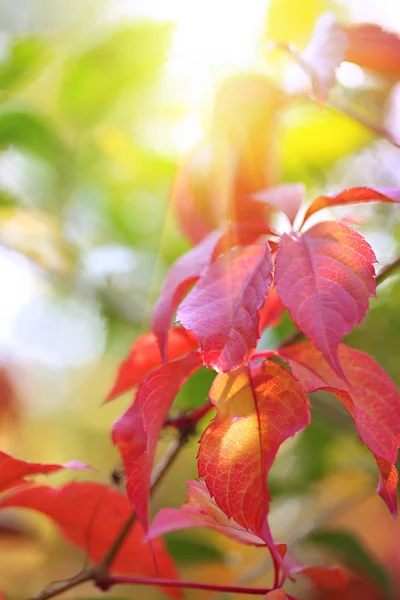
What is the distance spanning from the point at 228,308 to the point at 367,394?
0.12 meters

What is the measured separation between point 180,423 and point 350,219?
0.23 meters

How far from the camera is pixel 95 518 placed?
59cm

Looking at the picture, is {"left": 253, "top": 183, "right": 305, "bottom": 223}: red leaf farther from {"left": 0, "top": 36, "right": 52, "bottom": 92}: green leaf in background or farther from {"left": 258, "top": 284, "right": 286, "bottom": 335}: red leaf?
{"left": 0, "top": 36, "right": 52, "bottom": 92}: green leaf in background

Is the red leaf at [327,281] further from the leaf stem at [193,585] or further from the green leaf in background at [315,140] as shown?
the green leaf in background at [315,140]

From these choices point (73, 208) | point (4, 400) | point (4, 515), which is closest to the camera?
point (4, 515)

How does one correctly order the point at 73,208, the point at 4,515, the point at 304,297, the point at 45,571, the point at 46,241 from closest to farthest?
the point at 304,297 → the point at 4,515 → the point at 46,241 → the point at 73,208 → the point at 45,571

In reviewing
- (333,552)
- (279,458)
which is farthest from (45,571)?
(333,552)

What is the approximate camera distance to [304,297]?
0.38 metres

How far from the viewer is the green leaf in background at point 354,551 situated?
0.87 meters

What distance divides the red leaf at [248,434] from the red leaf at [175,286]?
0.07 m

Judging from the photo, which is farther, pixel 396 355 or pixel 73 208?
pixel 73 208

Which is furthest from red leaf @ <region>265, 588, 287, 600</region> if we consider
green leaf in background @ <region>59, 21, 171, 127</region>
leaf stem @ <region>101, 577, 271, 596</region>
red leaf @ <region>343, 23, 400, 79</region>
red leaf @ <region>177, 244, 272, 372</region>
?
green leaf in background @ <region>59, 21, 171, 127</region>

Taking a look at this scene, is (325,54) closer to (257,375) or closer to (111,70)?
(257,375)

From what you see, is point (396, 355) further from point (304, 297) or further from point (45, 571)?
point (45, 571)
